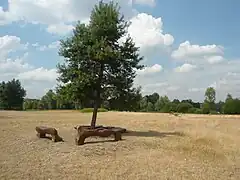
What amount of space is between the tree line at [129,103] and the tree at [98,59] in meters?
0.70

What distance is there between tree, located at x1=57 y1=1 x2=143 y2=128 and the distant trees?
71.3m

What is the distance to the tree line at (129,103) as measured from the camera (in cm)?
2144

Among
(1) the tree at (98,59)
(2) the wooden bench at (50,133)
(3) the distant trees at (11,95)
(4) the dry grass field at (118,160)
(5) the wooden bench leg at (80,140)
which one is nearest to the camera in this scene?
(4) the dry grass field at (118,160)

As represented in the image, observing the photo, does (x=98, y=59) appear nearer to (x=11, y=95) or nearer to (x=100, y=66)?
(x=100, y=66)

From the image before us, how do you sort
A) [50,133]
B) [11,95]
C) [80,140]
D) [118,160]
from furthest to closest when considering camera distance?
[11,95]
[50,133]
[80,140]
[118,160]

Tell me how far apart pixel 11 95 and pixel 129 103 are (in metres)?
73.1

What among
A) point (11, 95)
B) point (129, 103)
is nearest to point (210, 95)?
point (11, 95)

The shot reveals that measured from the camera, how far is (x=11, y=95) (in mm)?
88438

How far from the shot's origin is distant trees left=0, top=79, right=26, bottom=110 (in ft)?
287

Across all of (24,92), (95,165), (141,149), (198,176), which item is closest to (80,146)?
(141,149)

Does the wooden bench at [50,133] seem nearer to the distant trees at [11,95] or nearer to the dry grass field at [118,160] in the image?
the dry grass field at [118,160]

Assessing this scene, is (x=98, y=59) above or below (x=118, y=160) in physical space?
above

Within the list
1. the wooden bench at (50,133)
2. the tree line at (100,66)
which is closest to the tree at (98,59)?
the tree line at (100,66)

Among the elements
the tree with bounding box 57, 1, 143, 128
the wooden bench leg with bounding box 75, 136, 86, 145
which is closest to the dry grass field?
the wooden bench leg with bounding box 75, 136, 86, 145
